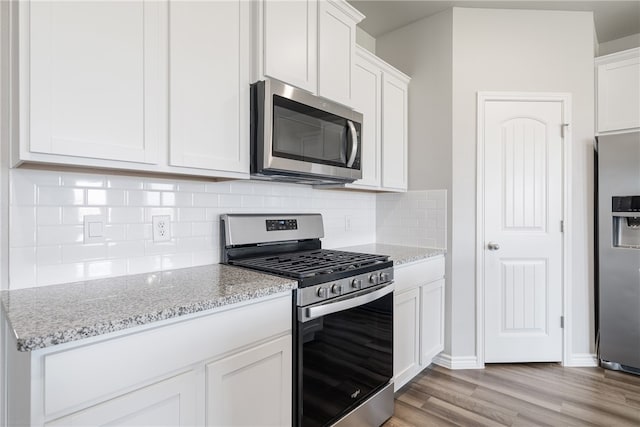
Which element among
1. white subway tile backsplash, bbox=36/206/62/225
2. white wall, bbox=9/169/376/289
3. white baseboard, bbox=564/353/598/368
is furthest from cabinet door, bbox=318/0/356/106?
white baseboard, bbox=564/353/598/368

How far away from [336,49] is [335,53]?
0.09 ft

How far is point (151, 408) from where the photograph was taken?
3.34ft

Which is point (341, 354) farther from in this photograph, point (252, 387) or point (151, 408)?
point (151, 408)

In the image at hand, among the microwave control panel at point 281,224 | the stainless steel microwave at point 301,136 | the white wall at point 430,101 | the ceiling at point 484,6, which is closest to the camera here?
the stainless steel microwave at point 301,136

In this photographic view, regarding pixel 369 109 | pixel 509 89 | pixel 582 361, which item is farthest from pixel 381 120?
pixel 582 361

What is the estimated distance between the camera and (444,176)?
2.75 m

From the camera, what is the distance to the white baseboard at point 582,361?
265cm

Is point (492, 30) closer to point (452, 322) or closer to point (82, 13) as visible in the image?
point (452, 322)

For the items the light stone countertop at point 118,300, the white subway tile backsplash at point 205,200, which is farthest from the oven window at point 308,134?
the light stone countertop at point 118,300

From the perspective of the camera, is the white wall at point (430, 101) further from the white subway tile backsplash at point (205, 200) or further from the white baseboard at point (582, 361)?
the white subway tile backsplash at point (205, 200)

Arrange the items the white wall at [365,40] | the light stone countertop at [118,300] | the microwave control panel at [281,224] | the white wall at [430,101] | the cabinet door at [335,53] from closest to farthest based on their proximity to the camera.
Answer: the light stone countertop at [118,300] < the cabinet door at [335,53] < the microwave control panel at [281,224] < the white wall at [430,101] < the white wall at [365,40]

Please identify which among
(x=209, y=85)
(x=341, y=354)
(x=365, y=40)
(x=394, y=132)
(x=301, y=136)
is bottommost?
(x=341, y=354)

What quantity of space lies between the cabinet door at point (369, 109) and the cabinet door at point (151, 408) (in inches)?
63.5

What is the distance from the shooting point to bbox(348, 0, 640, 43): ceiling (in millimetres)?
2619
